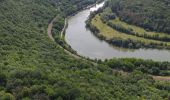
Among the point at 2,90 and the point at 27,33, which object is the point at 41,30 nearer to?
the point at 27,33

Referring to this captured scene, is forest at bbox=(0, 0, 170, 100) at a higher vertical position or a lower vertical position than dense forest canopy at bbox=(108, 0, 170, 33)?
lower

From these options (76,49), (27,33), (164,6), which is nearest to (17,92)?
(27,33)

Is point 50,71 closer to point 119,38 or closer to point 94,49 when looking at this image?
point 94,49

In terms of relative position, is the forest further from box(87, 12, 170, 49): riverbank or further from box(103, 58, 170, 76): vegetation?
box(87, 12, 170, 49): riverbank

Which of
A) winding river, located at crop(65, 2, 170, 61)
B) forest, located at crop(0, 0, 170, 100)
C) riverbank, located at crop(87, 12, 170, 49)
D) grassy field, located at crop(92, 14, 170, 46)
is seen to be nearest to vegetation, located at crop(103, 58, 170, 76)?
forest, located at crop(0, 0, 170, 100)

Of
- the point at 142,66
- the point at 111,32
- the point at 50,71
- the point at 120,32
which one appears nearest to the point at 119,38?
the point at 120,32

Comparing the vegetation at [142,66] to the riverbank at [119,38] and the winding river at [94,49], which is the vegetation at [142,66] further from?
the riverbank at [119,38]

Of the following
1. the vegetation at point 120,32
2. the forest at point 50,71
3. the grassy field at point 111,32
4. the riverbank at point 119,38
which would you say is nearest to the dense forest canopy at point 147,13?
the vegetation at point 120,32
